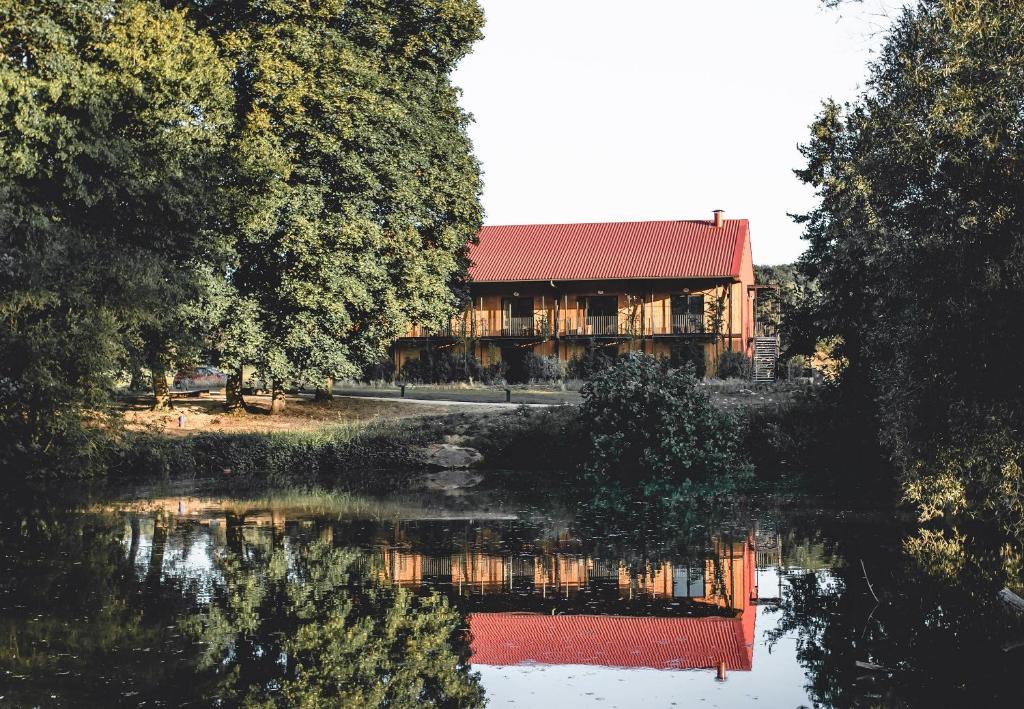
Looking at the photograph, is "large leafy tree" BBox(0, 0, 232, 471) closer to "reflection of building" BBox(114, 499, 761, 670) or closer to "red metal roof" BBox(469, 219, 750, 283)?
"reflection of building" BBox(114, 499, 761, 670)

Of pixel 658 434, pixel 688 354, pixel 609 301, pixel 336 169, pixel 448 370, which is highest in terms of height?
pixel 336 169

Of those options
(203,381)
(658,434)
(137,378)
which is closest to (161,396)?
(137,378)

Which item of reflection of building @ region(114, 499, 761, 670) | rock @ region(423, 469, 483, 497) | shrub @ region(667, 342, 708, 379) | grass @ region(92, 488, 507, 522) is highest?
shrub @ region(667, 342, 708, 379)

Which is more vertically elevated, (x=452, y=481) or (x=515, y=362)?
(x=515, y=362)

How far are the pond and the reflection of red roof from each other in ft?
0.12

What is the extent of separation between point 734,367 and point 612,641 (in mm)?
41114

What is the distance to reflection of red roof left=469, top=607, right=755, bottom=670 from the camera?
1091 centimetres

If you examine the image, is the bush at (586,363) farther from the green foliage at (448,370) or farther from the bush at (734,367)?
the bush at (734,367)

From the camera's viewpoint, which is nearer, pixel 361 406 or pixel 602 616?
pixel 602 616

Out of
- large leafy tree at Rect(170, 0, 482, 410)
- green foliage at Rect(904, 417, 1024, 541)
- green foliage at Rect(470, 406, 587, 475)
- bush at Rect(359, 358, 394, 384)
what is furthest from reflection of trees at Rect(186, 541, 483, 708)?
bush at Rect(359, 358, 394, 384)

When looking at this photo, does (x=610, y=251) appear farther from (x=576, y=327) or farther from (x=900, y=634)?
(x=900, y=634)

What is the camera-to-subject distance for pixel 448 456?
105 feet

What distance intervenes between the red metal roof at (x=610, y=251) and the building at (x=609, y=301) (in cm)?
6

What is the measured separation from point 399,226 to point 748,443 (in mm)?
13904
